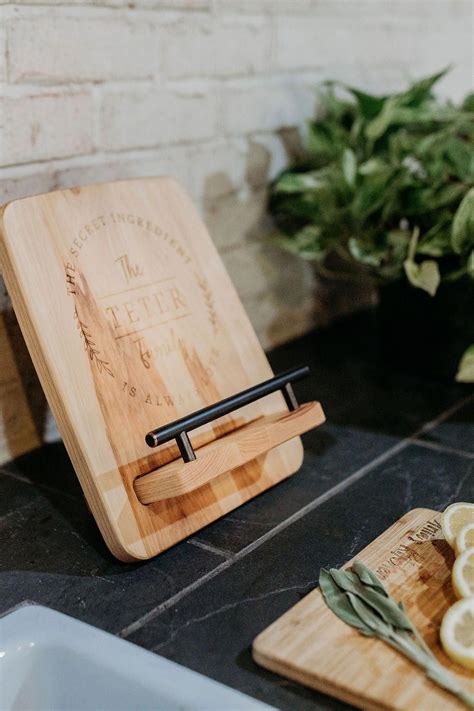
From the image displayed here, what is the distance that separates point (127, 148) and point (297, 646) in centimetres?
76

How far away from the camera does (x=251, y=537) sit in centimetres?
91

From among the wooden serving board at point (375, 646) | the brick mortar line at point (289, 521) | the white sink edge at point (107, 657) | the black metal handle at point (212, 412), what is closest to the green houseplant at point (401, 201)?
the brick mortar line at point (289, 521)

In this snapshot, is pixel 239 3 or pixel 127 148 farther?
pixel 239 3

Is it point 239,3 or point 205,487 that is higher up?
point 239,3

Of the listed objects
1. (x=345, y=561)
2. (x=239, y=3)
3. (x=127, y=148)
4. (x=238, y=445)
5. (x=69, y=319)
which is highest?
(x=239, y=3)

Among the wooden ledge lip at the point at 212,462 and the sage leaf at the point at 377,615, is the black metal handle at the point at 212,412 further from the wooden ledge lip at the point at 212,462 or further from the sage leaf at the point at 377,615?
the sage leaf at the point at 377,615

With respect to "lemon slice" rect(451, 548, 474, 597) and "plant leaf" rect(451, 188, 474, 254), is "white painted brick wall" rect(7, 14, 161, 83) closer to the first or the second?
"plant leaf" rect(451, 188, 474, 254)

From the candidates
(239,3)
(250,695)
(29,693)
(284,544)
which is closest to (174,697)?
(250,695)

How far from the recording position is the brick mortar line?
0.77 meters

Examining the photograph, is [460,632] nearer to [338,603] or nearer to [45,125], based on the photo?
[338,603]

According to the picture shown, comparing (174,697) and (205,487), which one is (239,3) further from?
(174,697)

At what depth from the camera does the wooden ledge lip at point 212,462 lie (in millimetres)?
809

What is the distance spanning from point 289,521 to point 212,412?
6.7 inches

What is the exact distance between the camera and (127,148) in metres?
1.18
